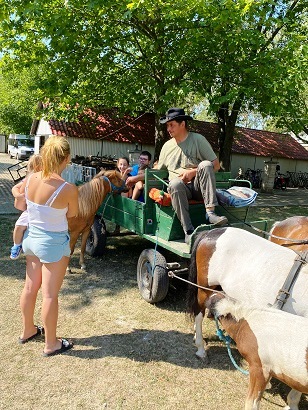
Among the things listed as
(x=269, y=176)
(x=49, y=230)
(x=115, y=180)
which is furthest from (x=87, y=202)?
(x=269, y=176)

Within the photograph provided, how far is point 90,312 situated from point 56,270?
127 cm

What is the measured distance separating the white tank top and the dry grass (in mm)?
1311

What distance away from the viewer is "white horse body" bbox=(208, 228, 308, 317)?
279cm

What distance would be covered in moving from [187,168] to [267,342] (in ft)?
8.39

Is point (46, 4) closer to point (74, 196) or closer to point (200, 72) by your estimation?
point (200, 72)

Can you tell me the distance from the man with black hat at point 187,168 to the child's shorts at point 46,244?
4.80 feet

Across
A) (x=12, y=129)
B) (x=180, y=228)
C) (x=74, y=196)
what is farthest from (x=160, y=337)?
(x=12, y=129)

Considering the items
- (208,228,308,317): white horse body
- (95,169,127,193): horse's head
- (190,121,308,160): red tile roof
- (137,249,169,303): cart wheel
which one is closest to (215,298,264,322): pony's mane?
(208,228,308,317): white horse body

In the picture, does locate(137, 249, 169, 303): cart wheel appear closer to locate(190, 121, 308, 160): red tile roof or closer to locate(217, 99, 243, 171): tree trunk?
locate(217, 99, 243, 171): tree trunk

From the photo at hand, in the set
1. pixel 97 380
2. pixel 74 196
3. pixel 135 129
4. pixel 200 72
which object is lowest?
pixel 97 380

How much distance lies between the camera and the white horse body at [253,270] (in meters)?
2.79

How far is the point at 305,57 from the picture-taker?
7684 millimetres

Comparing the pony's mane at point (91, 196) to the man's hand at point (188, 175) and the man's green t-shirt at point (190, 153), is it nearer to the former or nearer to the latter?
the man's green t-shirt at point (190, 153)

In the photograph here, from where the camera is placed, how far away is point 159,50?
9.34 m
